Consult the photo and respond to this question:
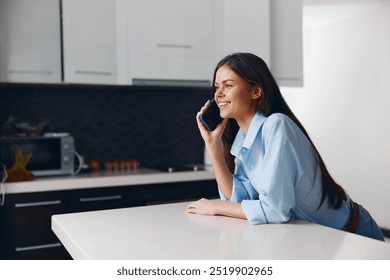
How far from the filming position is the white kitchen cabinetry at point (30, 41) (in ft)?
8.05

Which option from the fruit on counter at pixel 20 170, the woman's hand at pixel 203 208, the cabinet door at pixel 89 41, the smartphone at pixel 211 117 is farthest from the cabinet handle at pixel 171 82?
the woman's hand at pixel 203 208

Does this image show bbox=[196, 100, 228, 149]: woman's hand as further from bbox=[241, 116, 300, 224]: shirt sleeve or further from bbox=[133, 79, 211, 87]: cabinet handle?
bbox=[133, 79, 211, 87]: cabinet handle

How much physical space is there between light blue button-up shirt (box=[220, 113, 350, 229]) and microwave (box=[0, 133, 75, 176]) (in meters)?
1.48

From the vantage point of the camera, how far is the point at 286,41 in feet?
10.5

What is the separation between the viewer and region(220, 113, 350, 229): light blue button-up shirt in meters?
1.18

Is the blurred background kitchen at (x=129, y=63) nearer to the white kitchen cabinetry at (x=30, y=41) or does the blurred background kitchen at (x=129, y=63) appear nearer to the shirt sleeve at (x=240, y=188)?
the white kitchen cabinetry at (x=30, y=41)

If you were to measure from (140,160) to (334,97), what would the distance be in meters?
3.05

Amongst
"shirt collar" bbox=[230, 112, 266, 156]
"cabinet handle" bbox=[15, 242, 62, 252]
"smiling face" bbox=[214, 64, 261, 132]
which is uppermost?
"smiling face" bbox=[214, 64, 261, 132]

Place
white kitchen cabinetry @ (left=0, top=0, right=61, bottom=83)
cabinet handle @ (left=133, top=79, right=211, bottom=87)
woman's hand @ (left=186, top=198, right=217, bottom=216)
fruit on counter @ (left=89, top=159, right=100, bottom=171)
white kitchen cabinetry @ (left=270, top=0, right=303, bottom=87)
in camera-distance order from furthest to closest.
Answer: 1. white kitchen cabinetry @ (left=270, top=0, right=303, bottom=87)
2. fruit on counter @ (left=89, top=159, right=100, bottom=171)
3. cabinet handle @ (left=133, top=79, right=211, bottom=87)
4. white kitchen cabinetry @ (left=0, top=0, right=61, bottom=83)
5. woman's hand @ (left=186, top=198, right=217, bottom=216)

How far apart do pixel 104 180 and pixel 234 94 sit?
51.0 inches

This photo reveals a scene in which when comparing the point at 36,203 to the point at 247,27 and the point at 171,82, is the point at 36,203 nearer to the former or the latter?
the point at 171,82

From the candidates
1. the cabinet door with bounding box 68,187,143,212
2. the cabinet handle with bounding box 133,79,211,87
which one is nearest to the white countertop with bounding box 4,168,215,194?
the cabinet door with bounding box 68,187,143,212

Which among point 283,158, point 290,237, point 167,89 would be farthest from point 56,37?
point 290,237

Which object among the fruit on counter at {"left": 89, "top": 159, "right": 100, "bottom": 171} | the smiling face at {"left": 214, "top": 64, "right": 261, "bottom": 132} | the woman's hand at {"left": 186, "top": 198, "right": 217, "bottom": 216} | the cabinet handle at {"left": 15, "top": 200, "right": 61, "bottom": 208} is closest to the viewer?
the woman's hand at {"left": 186, "top": 198, "right": 217, "bottom": 216}
